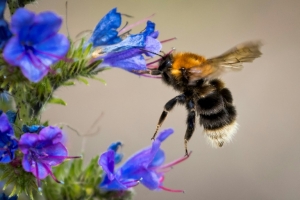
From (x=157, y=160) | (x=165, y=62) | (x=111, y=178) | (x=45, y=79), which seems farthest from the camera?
(x=157, y=160)

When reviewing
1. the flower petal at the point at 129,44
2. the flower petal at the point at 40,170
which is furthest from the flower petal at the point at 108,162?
the flower petal at the point at 129,44

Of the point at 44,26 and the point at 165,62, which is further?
the point at 165,62

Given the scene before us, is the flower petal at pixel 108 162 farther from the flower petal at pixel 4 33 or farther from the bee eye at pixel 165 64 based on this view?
the flower petal at pixel 4 33

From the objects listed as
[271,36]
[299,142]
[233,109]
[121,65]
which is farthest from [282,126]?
[121,65]

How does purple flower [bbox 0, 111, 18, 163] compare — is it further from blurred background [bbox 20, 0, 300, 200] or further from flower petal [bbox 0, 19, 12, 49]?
blurred background [bbox 20, 0, 300, 200]

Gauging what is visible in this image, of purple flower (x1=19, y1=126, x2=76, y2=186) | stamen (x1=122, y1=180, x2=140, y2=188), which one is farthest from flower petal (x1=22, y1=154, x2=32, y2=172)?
stamen (x1=122, y1=180, x2=140, y2=188)

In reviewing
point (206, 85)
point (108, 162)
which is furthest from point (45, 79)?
point (206, 85)

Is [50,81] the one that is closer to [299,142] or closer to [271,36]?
[299,142]

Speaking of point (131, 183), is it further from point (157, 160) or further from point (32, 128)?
point (32, 128)
